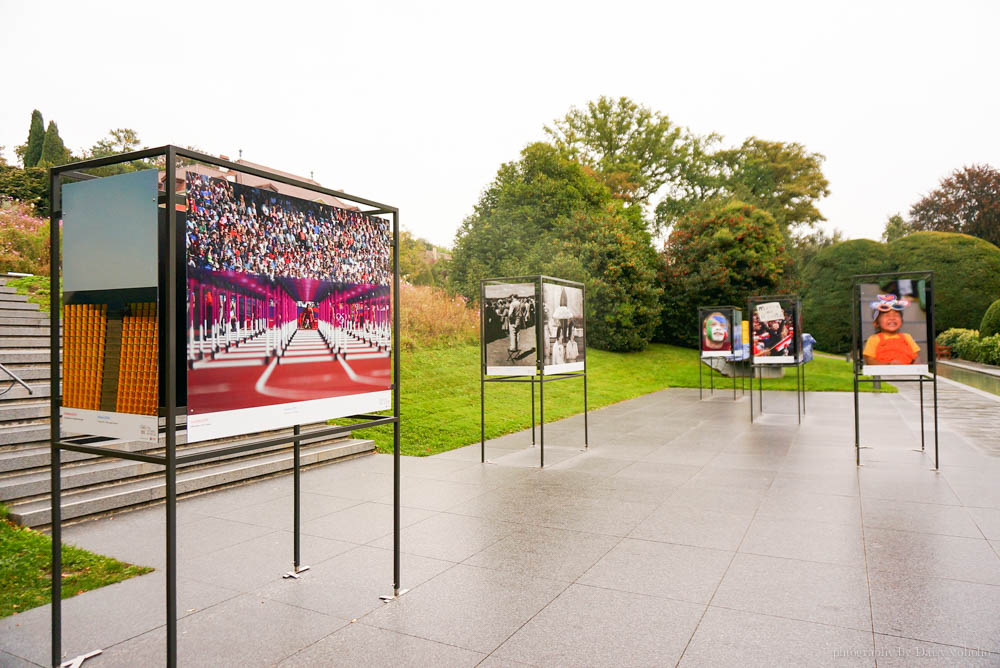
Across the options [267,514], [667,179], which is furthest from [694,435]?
[667,179]

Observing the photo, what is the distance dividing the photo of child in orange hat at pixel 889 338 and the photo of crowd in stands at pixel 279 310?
690 cm

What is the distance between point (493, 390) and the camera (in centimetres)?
1386

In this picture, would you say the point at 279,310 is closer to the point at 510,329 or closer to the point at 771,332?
the point at 510,329

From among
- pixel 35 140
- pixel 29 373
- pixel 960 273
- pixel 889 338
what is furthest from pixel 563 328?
pixel 35 140

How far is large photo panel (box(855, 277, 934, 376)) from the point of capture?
7.90m

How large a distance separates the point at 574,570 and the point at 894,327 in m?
6.29

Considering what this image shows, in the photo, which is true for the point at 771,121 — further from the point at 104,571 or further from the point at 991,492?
the point at 104,571

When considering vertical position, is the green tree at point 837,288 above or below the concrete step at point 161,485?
above

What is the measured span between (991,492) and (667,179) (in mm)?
38901

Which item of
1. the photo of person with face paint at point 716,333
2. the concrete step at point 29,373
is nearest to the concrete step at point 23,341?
the concrete step at point 29,373

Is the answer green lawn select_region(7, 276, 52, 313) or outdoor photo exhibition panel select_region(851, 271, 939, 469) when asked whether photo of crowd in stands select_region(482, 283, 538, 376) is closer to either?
outdoor photo exhibition panel select_region(851, 271, 939, 469)

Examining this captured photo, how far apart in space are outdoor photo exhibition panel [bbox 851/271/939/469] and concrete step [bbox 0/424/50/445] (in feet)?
29.3

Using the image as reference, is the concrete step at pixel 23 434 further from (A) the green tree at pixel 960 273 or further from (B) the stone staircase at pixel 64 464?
(A) the green tree at pixel 960 273

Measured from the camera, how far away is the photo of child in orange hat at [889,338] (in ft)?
26.2
